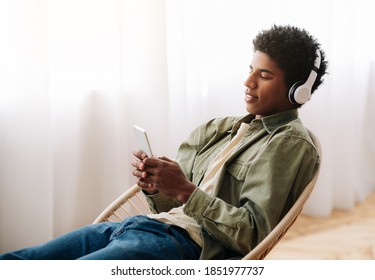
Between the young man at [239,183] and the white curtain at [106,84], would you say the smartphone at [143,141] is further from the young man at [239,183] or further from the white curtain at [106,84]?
the white curtain at [106,84]

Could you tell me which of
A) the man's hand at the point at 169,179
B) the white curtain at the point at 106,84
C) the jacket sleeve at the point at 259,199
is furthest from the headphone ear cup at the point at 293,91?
the white curtain at the point at 106,84

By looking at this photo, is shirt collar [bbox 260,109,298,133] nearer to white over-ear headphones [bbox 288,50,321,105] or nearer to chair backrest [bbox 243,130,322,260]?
white over-ear headphones [bbox 288,50,321,105]

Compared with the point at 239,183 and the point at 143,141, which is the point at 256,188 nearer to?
the point at 239,183

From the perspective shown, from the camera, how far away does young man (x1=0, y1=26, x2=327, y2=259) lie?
1.12 metres

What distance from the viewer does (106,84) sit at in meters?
1.95

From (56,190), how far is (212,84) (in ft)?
2.38

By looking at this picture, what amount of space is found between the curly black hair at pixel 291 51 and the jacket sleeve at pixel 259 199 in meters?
0.16

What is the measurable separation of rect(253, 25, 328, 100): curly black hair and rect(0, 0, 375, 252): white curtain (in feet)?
2.69

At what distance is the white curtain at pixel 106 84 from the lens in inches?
71.5

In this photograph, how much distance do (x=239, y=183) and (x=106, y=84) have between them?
894 mm

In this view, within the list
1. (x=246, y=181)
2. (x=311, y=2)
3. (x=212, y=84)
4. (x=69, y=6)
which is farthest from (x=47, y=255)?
(x=311, y=2)

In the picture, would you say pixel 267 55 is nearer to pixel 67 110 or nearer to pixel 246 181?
pixel 246 181

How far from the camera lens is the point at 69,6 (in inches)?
72.3

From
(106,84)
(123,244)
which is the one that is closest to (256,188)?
(123,244)
